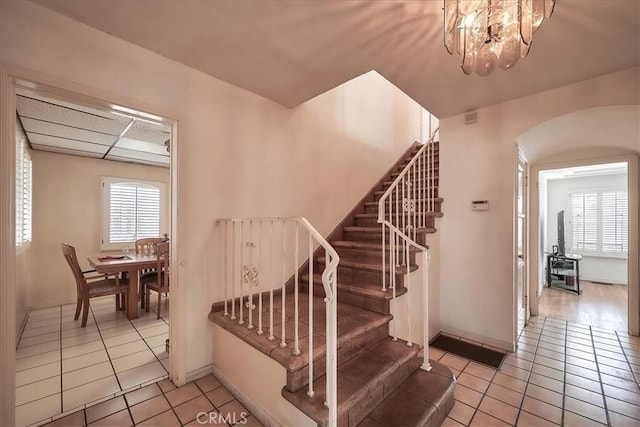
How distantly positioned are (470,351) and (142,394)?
2.98 meters

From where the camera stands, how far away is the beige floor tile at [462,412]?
174 cm

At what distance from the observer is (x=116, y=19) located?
164cm

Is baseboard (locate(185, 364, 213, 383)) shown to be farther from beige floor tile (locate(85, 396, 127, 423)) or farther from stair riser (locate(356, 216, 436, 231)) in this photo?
stair riser (locate(356, 216, 436, 231))

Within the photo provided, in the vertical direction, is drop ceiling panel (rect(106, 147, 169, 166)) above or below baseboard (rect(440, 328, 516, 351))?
above

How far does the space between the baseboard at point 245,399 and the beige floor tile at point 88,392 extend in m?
0.74

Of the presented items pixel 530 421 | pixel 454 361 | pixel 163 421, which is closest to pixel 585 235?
pixel 454 361

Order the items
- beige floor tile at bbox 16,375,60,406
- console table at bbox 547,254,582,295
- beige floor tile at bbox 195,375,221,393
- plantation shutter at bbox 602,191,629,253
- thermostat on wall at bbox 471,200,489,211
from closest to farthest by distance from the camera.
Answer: beige floor tile at bbox 16,375,60,406, beige floor tile at bbox 195,375,221,393, thermostat on wall at bbox 471,200,489,211, console table at bbox 547,254,582,295, plantation shutter at bbox 602,191,629,253

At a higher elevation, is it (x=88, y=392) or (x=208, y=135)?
(x=208, y=135)

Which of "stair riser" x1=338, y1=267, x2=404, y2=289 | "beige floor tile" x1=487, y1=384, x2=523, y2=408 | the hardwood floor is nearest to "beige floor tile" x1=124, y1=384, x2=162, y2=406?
"stair riser" x1=338, y1=267, x2=404, y2=289

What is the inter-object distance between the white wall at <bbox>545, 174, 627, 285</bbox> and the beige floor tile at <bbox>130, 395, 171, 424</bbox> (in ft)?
25.4

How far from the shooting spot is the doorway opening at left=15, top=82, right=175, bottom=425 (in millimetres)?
2047

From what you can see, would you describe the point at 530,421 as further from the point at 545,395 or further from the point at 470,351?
the point at 470,351

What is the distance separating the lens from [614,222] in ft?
18.0

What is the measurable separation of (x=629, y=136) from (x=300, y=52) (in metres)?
3.51
